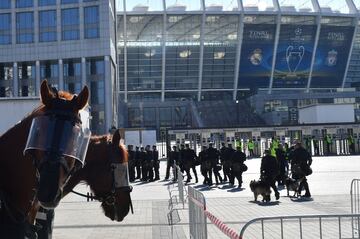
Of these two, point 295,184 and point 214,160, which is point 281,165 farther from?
point 295,184

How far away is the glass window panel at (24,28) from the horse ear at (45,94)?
7412 centimetres

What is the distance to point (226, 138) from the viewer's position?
3947cm

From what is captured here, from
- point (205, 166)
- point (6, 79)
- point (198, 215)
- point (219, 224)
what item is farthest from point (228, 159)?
point (6, 79)

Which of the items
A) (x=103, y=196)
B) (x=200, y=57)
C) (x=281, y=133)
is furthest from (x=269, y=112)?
(x=103, y=196)

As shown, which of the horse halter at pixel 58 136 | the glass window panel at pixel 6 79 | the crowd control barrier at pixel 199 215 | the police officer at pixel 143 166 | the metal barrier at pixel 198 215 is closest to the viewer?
the horse halter at pixel 58 136

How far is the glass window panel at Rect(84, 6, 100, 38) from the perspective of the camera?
228ft

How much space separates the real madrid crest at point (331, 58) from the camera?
95812 mm

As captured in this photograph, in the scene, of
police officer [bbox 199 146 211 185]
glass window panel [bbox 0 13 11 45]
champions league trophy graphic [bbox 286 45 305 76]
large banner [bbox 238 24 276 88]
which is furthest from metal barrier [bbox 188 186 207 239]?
champions league trophy graphic [bbox 286 45 305 76]

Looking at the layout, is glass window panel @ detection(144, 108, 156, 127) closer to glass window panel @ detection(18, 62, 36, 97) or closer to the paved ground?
glass window panel @ detection(18, 62, 36, 97)

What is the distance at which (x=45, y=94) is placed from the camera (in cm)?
269

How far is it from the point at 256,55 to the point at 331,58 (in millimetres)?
14763

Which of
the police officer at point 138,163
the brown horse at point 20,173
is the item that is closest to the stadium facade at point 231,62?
the police officer at point 138,163

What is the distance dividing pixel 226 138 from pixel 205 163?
17974 millimetres

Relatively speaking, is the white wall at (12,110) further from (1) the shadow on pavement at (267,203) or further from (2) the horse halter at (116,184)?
(2) the horse halter at (116,184)
